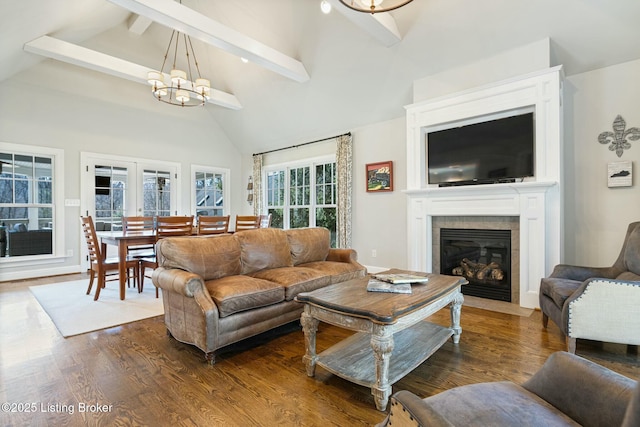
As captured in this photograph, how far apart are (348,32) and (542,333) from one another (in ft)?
13.6

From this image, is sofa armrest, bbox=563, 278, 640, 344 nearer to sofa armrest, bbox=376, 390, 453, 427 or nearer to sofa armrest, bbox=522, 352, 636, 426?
sofa armrest, bbox=522, 352, 636, 426

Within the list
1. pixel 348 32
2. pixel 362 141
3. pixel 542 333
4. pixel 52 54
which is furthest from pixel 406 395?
pixel 52 54

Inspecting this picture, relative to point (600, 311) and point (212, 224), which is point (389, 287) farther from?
point (212, 224)

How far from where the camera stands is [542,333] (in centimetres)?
288

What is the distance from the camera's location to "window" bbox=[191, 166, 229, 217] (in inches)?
289

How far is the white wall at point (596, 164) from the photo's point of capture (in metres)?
3.43

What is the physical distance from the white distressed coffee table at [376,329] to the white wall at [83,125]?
5619mm

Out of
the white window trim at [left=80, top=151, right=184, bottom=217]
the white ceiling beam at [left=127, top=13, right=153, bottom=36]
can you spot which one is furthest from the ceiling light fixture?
the white window trim at [left=80, top=151, right=184, bottom=217]

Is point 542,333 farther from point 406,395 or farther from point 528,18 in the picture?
point 528,18

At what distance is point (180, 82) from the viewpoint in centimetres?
449

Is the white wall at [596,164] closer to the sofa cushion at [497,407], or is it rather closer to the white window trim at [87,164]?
the sofa cushion at [497,407]

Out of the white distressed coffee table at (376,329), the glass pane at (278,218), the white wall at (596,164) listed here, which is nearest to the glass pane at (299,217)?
the glass pane at (278,218)

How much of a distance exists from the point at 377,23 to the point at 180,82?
2.80 metres

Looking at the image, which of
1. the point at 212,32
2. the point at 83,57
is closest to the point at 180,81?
the point at 212,32
